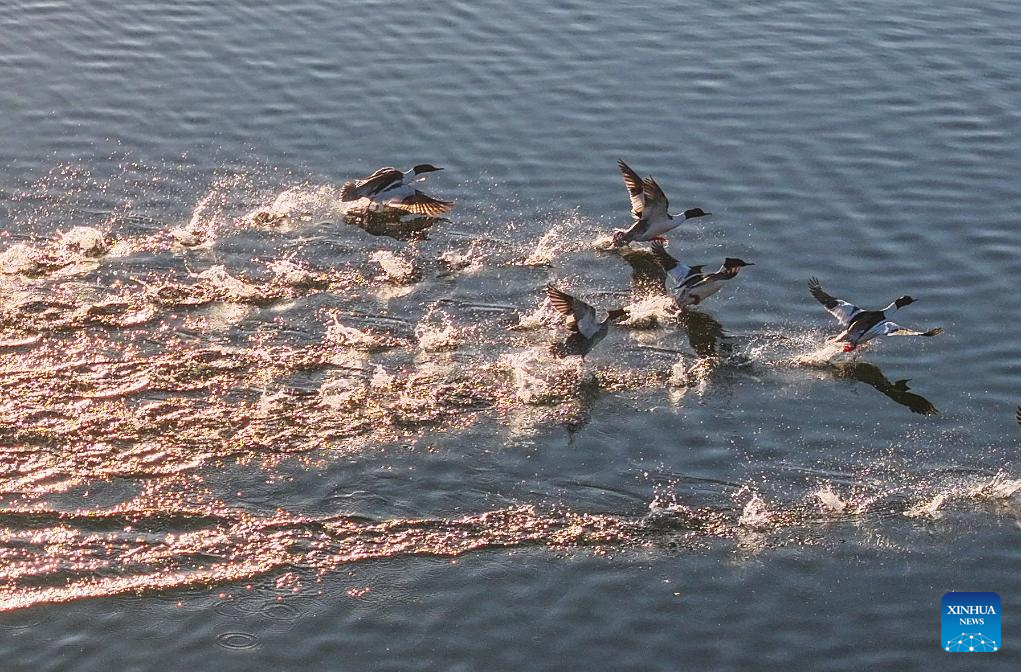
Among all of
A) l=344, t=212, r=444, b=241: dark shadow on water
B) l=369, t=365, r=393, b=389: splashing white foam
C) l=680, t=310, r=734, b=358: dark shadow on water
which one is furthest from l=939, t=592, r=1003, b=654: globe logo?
l=344, t=212, r=444, b=241: dark shadow on water

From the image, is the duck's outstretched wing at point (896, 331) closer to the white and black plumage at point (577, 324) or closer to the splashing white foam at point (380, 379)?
the white and black plumage at point (577, 324)

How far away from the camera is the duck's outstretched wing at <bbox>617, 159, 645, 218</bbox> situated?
16.5m

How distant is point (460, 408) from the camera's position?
12984 millimetres

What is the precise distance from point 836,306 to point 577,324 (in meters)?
3.03

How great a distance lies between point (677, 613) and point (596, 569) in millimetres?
806

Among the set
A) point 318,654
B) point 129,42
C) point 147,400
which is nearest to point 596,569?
point 318,654

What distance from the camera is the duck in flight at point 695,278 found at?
49.4 feet

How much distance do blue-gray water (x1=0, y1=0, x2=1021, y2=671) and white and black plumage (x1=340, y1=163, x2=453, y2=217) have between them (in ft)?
1.05

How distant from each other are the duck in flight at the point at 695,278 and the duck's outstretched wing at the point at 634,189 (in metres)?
1.15

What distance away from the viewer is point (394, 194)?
55.3 ft

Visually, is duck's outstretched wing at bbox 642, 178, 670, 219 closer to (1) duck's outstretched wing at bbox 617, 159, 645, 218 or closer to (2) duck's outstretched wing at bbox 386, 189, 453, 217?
(1) duck's outstretched wing at bbox 617, 159, 645, 218

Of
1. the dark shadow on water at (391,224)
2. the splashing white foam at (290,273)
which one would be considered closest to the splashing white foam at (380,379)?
the splashing white foam at (290,273)

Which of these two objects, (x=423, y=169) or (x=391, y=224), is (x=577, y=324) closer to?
(x=391, y=224)

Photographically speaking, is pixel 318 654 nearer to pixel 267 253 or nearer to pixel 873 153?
pixel 267 253
